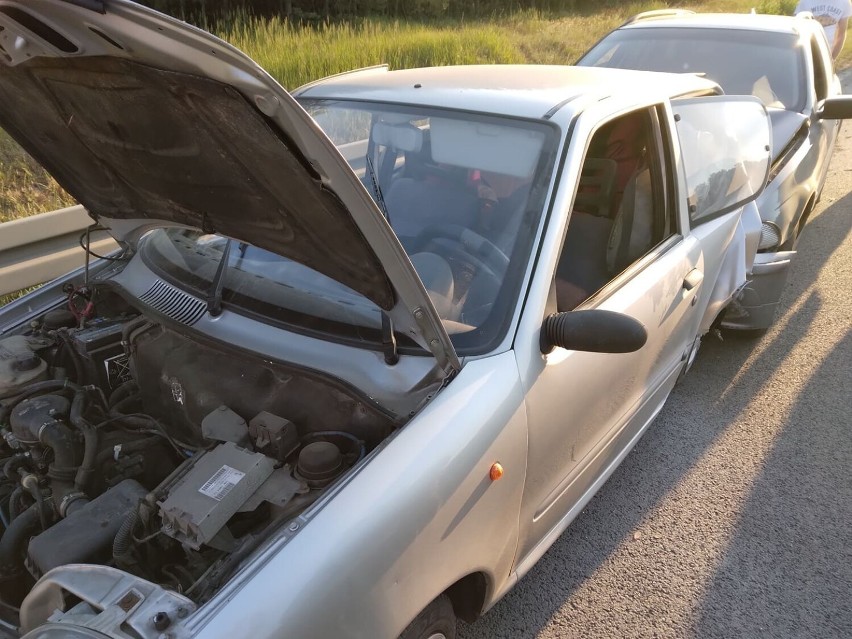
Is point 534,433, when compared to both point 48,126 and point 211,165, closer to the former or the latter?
point 211,165

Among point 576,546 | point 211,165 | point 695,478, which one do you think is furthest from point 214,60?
point 695,478

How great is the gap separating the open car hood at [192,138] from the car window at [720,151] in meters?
1.76

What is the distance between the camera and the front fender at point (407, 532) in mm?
1250

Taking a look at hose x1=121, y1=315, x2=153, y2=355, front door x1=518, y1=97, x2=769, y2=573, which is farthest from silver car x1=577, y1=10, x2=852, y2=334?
hose x1=121, y1=315, x2=153, y2=355

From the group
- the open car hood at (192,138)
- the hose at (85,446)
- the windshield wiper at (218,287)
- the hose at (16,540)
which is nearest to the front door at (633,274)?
the open car hood at (192,138)

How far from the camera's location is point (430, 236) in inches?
84.6

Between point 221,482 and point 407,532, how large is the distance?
52cm

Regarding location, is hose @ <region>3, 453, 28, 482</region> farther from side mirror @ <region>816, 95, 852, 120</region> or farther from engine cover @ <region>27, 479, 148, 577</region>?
side mirror @ <region>816, 95, 852, 120</region>

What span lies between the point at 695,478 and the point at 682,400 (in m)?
0.67

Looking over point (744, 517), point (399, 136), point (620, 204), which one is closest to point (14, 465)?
point (399, 136)

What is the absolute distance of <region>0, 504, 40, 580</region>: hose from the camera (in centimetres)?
171

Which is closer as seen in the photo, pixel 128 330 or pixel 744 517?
pixel 128 330

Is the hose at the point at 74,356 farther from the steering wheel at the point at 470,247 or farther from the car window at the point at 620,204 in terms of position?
the car window at the point at 620,204

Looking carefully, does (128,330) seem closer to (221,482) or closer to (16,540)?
(16,540)
